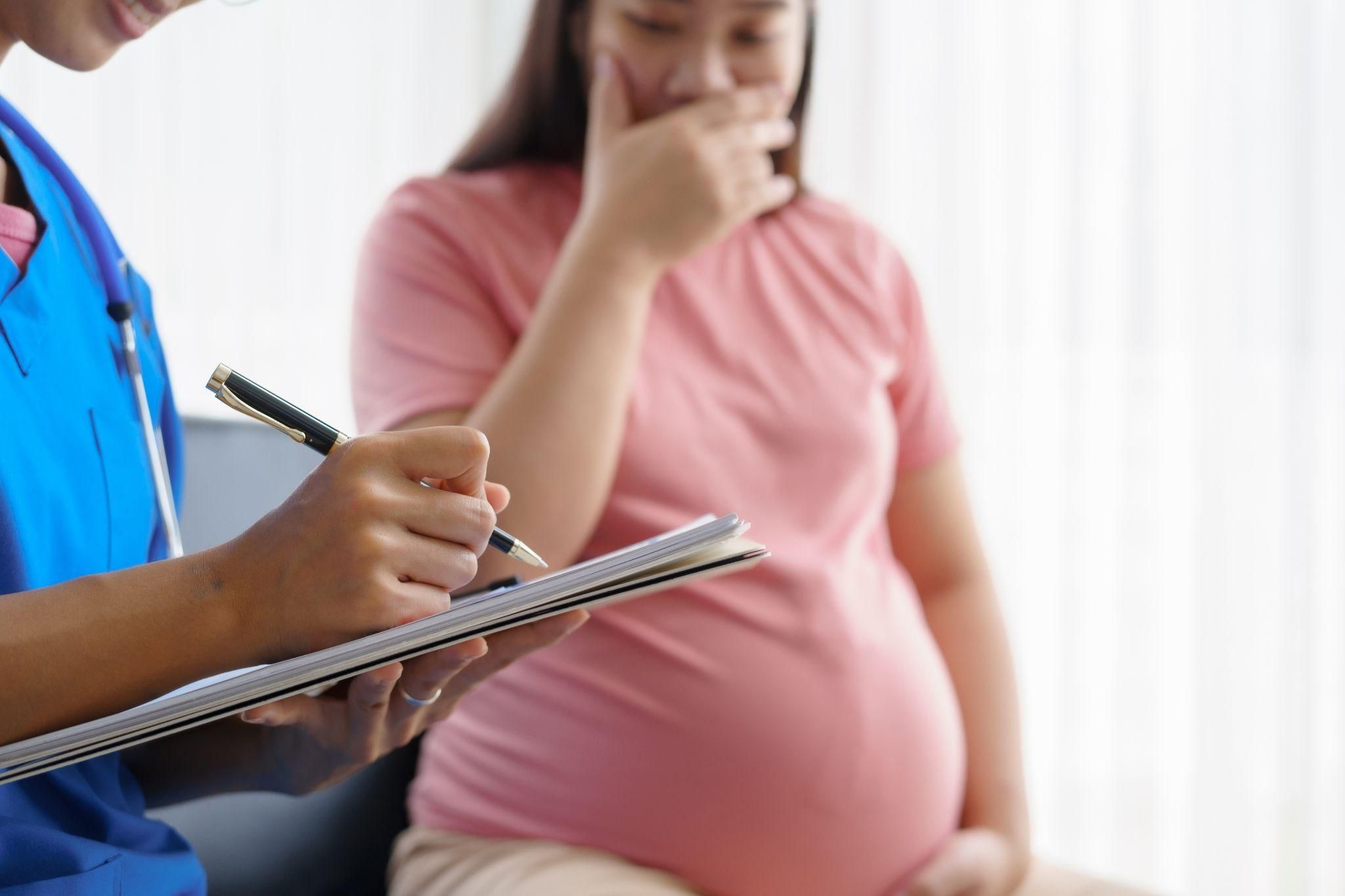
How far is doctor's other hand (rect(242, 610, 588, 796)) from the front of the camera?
1.63 feet

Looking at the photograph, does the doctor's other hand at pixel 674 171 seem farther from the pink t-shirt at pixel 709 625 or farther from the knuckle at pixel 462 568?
the knuckle at pixel 462 568

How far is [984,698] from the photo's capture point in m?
1.04

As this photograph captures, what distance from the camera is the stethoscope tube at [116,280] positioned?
2.10 ft

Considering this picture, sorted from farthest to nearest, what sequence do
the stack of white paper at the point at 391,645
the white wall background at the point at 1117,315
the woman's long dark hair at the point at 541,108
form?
the white wall background at the point at 1117,315 < the woman's long dark hair at the point at 541,108 < the stack of white paper at the point at 391,645

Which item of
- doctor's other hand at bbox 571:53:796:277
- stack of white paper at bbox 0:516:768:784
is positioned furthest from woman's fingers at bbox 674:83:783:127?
stack of white paper at bbox 0:516:768:784

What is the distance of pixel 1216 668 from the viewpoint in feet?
5.57

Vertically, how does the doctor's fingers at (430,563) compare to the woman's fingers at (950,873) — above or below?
above

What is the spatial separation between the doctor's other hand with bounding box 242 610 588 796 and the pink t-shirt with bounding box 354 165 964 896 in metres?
0.24

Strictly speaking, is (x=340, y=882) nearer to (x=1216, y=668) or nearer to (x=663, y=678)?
(x=663, y=678)

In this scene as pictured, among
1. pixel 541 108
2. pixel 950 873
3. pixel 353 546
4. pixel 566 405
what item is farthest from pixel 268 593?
pixel 541 108

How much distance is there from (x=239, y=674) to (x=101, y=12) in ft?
1.16

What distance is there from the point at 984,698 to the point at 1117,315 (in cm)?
95

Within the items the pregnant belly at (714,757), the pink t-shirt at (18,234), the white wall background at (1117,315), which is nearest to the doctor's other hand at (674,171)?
the pregnant belly at (714,757)

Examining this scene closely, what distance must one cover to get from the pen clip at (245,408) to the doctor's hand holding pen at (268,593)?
4 cm
